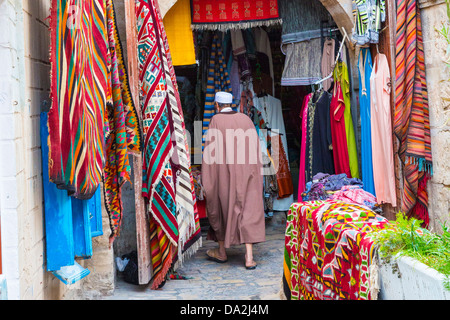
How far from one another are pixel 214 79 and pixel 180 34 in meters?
1.16

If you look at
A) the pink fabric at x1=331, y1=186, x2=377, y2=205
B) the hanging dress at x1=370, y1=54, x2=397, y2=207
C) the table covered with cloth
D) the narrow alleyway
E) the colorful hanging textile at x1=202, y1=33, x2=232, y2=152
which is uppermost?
the colorful hanging textile at x1=202, y1=33, x2=232, y2=152

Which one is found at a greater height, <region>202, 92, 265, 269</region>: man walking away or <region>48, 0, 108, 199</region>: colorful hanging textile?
<region>48, 0, 108, 199</region>: colorful hanging textile

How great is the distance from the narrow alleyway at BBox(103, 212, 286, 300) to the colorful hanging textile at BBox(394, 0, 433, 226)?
1490mm

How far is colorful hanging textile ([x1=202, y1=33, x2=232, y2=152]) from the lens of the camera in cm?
721

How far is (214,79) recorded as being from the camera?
23.9ft

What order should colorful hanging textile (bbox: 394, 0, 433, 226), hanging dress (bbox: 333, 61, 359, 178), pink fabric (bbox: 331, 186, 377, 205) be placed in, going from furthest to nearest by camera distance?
hanging dress (bbox: 333, 61, 359, 178)
colorful hanging textile (bbox: 394, 0, 433, 226)
pink fabric (bbox: 331, 186, 377, 205)

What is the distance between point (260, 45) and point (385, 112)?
8.66 ft

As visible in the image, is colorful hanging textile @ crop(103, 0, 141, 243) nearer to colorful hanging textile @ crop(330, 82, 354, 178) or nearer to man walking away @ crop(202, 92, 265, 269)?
man walking away @ crop(202, 92, 265, 269)

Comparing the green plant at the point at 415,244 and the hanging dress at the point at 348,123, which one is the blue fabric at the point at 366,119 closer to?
the hanging dress at the point at 348,123

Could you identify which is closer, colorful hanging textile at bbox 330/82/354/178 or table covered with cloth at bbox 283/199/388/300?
table covered with cloth at bbox 283/199/388/300

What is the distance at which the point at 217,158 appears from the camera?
19.0ft

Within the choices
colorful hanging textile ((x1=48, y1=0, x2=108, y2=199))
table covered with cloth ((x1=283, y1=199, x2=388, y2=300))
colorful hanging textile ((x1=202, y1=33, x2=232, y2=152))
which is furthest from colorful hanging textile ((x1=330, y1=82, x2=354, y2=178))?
colorful hanging textile ((x1=48, y1=0, x2=108, y2=199))
